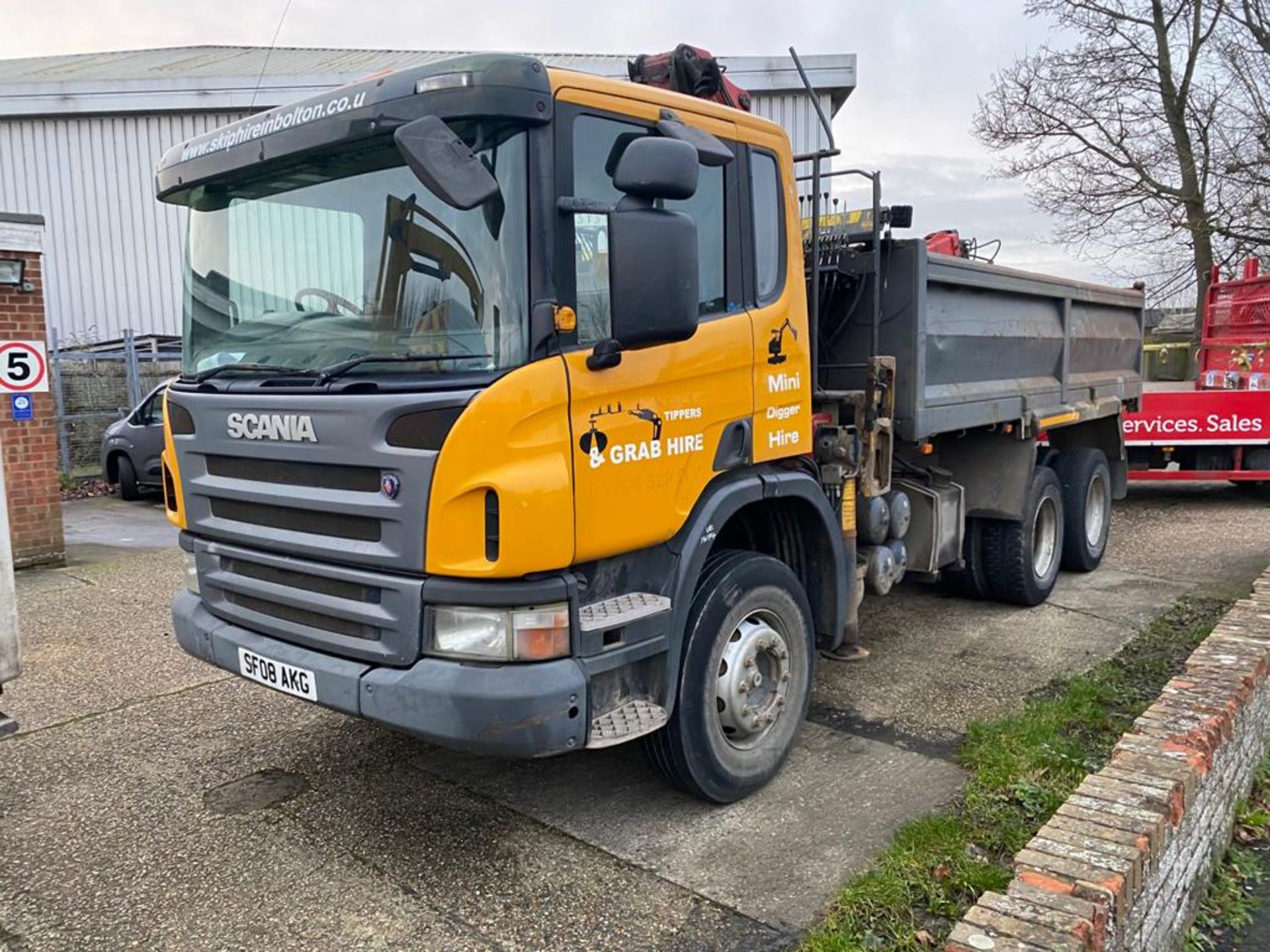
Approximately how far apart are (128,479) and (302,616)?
35.4 feet

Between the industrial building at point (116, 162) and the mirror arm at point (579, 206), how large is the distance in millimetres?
14152

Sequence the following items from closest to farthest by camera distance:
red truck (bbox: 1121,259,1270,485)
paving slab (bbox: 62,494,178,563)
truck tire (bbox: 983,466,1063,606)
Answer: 1. truck tire (bbox: 983,466,1063,606)
2. paving slab (bbox: 62,494,178,563)
3. red truck (bbox: 1121,259,1270,485)

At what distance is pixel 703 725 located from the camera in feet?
12.1

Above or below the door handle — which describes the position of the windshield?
above

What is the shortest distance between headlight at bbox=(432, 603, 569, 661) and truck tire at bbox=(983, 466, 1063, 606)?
4.32 meters

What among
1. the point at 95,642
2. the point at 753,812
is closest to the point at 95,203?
the point at 95,642

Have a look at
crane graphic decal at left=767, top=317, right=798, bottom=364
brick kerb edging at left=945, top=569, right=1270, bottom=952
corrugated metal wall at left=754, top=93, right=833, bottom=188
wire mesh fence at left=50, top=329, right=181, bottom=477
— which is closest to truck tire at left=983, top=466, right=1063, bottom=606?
brick kerb edging at left=945, top=569, right=1270, bottom=952

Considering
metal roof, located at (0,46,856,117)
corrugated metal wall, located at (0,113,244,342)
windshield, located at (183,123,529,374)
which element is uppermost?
metal roof, located at (0,46,856,117)

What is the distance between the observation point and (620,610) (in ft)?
10.8

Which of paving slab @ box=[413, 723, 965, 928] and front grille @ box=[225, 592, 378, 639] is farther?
paving slab @ box=[413, 723, 965, 928]

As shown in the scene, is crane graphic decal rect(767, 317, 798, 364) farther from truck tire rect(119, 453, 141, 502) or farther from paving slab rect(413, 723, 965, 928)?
truck tire rect(119, 453, 141, 502)

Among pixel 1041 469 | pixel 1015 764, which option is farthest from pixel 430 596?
pixel 1041 469

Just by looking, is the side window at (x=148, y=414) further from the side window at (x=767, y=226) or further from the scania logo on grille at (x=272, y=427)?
the side window at (x=767, y=226)

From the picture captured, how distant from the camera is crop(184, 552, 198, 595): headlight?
3.97m
